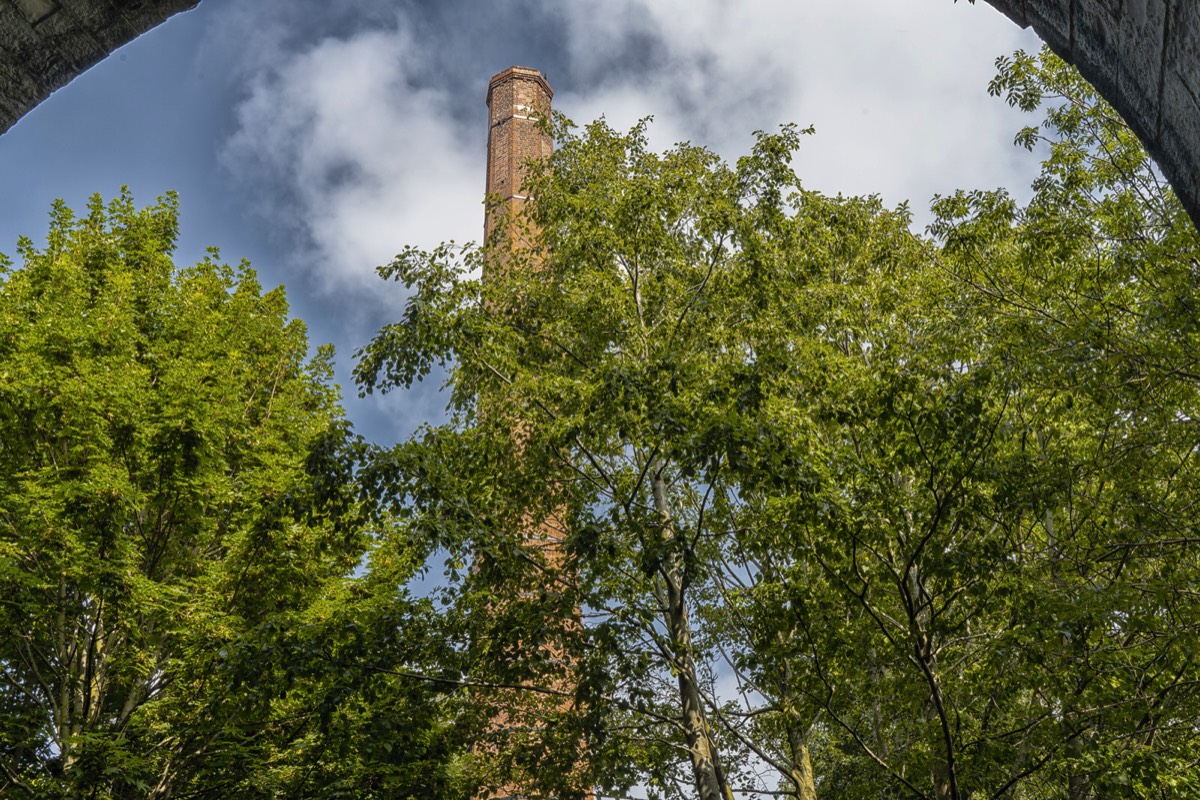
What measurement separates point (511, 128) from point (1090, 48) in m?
35.8

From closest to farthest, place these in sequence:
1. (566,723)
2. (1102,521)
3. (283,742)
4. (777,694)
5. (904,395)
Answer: (904,395) < (566,723) < (1102,521) < (777,694) < (283,742)

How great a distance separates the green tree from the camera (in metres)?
8.82

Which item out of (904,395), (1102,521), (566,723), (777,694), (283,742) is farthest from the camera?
(283,742)

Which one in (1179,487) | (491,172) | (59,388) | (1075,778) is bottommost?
(1075,778)

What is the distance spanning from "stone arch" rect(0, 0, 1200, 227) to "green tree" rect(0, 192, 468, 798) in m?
5.74

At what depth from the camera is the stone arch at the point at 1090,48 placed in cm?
207

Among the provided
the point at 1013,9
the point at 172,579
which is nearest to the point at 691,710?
the point at 172,579

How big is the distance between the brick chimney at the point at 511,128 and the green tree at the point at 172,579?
2326 centimetres

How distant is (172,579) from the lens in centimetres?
1088

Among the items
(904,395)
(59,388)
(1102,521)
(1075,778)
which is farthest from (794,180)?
(59,388)

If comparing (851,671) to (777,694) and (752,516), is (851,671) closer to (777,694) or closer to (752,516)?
(777,694)

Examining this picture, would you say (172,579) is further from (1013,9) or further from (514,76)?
(514,76)

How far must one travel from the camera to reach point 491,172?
36250 millimetres

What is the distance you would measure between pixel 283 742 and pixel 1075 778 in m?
8.90
